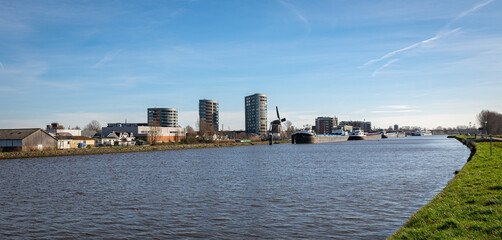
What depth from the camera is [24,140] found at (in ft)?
265

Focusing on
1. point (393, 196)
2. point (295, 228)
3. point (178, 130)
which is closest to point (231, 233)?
point (295, 228)

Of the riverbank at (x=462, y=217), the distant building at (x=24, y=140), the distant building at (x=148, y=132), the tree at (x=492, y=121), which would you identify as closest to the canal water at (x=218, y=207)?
the riverbank at (x=462, y=217)

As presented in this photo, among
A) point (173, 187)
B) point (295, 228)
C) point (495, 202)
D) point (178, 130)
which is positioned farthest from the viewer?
point (178, 130)

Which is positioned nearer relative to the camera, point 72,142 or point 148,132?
point 72,142

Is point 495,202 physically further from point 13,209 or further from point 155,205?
point 13,209

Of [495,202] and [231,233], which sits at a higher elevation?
[495,202]

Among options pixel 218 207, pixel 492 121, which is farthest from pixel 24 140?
pixel 492 121

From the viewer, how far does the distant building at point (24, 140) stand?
Answer: 8062 cm

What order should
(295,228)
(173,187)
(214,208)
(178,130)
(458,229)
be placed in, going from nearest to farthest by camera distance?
1. (458,229)
2. (295,228)
3. (214,208)
4. (173,187)
5. (178,130)

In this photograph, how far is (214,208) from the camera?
69.8 ft

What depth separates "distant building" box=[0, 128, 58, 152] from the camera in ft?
265

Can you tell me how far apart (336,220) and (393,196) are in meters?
7.81

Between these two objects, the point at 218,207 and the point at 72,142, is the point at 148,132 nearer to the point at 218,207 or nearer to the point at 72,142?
the point at 72,142

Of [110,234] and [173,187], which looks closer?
[110,234]
